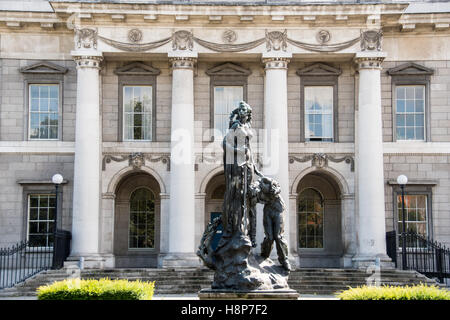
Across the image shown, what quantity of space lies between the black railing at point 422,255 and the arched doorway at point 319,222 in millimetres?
2535

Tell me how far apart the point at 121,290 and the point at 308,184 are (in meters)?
17.2

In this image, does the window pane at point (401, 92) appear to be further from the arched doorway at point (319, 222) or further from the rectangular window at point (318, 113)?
the arched doorway at point (319, 222)

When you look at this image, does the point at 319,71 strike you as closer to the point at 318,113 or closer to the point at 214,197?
the point at 318,113

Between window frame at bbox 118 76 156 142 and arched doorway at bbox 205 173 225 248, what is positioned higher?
window frame at bbox 118 76 156 142

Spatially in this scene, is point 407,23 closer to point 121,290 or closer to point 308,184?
point 308,184

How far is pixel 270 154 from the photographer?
2938 cm

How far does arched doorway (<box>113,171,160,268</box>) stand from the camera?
30.7 m

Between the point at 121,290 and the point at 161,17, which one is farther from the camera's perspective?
the point at 161,17

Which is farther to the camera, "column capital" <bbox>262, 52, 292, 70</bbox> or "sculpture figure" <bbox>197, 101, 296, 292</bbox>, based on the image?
"column capital" <bbox>262, 52, 292, 70</bbox>

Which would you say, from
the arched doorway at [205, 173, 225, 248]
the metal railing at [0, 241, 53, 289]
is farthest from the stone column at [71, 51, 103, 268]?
the arched doorway at [205, 173, 225, 248]

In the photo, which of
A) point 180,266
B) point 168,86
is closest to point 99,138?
point 168,86

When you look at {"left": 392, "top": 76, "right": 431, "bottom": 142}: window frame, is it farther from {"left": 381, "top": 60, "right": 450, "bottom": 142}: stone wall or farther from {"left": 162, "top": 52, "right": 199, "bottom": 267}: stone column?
{"left": 162, "top": 52, "right": 199, "bottom": 267}: stone column

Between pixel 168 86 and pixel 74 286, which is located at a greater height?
pixel 168 86

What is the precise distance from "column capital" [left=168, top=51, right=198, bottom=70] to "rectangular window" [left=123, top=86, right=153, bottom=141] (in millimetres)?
1988
